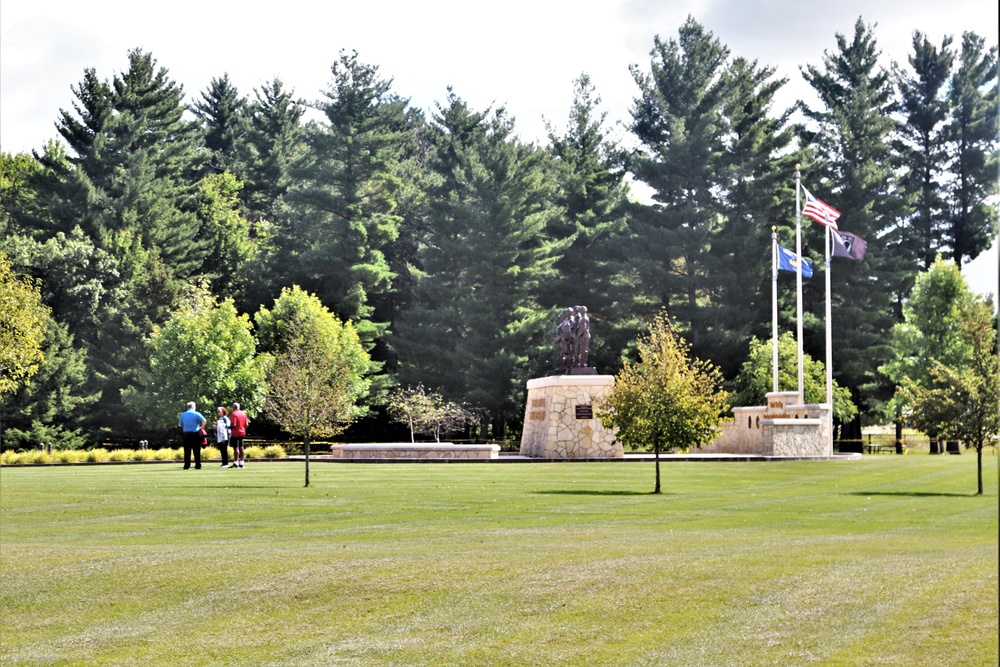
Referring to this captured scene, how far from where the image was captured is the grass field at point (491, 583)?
13.0m

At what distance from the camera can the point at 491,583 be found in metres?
15.6

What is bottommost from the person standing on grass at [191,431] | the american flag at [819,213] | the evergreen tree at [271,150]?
the person standing on grass at [191,431]

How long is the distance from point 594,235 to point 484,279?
21.4ft

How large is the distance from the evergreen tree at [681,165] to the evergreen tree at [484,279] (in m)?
5.45

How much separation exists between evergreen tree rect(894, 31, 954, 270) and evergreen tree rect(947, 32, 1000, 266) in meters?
0.65

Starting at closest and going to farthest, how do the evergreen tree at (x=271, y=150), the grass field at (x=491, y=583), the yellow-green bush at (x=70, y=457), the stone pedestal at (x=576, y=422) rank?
the grass field at (x=491, y=583) < the yellow-green bush at (x=70, y=457) < the stone pedestal at (x=576, y=422) < the evergreen tree at (x=271, y=150)

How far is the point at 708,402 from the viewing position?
31.2m

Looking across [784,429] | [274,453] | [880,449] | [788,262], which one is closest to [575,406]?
[784,429]

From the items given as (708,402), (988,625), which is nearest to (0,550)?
(988,625)

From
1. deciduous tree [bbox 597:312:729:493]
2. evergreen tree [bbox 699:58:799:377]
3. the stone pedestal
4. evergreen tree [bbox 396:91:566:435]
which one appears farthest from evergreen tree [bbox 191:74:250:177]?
deciduous tree [bbox 597:312:729:493]

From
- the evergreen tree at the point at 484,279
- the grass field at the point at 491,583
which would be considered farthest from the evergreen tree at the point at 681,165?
the grass field at the point at 491,583

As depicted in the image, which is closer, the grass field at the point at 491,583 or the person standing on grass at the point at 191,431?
the grass field at the point at 491,583

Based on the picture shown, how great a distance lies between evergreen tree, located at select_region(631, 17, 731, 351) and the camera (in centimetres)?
6712

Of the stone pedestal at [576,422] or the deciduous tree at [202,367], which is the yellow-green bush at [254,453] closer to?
the stone pedestal at [576,422]
